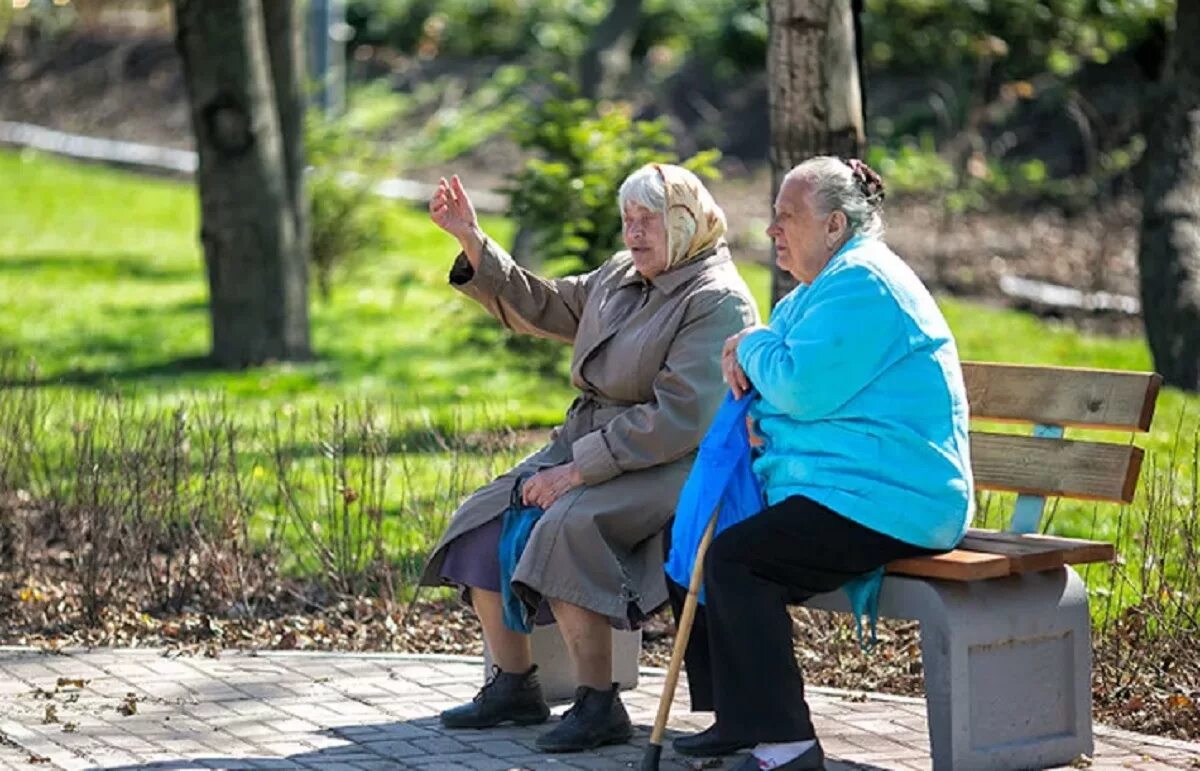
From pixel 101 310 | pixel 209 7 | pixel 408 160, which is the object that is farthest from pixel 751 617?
pixel 408 160

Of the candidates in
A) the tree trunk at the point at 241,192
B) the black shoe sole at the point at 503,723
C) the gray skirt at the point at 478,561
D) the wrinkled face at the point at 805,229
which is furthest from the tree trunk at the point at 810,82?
the tree trunk at the point at 241,192

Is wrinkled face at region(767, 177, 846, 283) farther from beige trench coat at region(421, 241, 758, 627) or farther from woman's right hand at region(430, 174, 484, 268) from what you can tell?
woman's right hand at region(430, 174, 484, 268)

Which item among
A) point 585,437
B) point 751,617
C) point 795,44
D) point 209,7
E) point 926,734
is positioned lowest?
point 926,734

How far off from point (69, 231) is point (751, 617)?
51.7 ft

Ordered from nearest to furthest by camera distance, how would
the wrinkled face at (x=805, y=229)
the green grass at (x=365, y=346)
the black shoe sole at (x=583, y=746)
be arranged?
the wrinkled face at (x=805, y=229), the black shoe sole at (x=583, y=746), the green grass at (x=365, y=346)

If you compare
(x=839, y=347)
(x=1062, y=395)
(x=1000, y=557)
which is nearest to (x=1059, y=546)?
(x=1000, y=557)

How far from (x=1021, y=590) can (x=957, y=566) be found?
326 mm

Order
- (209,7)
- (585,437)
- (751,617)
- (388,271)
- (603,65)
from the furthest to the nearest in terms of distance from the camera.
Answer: (388,271) → (603,65) → (209,7) → (585,437) → (751,617)

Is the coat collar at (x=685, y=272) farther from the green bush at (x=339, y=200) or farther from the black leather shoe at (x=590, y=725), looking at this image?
the green bush at (x=339, y=200)

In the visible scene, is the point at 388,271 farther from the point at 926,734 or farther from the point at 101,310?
the point at 926,734

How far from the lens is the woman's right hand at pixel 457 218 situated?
588cm

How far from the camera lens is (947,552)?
5.04 meters

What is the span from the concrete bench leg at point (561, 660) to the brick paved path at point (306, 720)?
8 centimetres

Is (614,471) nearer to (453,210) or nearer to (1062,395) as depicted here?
(453,210)
